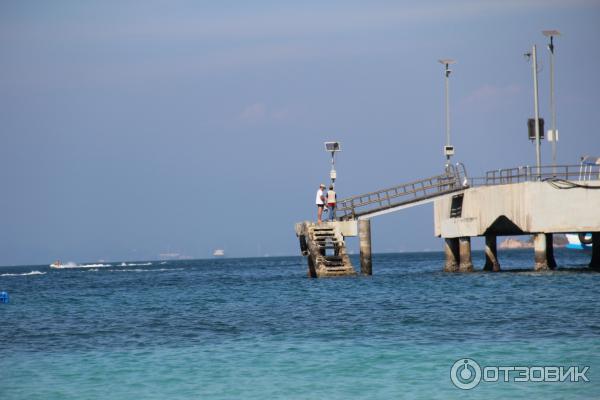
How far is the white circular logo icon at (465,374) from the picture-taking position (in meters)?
20.5

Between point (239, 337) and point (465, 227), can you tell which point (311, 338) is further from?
point (465, 227)

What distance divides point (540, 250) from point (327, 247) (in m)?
11.0

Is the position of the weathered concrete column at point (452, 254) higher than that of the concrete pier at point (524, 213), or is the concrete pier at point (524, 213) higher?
the concrete pier at point (524, 213)

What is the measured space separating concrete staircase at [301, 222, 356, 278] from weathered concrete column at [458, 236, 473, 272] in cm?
790

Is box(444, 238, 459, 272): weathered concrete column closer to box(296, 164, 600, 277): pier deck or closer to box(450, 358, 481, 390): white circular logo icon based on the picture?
box(296, 164, 600, 277): pier deck

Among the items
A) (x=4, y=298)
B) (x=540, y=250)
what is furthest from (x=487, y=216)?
(x=4, y=298)

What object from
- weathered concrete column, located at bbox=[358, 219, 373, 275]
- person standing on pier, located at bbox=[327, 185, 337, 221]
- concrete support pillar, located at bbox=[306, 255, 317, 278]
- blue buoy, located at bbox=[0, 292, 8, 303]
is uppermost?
person standing on pier, located at bbox=[327, 185, 337, 221]

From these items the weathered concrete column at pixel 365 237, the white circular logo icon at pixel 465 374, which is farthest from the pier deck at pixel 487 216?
the white circular logo icon at pixel 465 374

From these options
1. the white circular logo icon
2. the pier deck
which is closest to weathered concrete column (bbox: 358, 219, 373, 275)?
the pier deck

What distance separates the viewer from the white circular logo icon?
20.5m

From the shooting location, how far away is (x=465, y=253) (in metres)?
60.1

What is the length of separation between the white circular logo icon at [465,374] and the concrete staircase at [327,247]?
31.4m

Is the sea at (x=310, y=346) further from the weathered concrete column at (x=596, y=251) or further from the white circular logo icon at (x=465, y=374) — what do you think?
the weathered concrete column at (x=596, y=251)

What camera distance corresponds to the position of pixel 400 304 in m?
38.5
